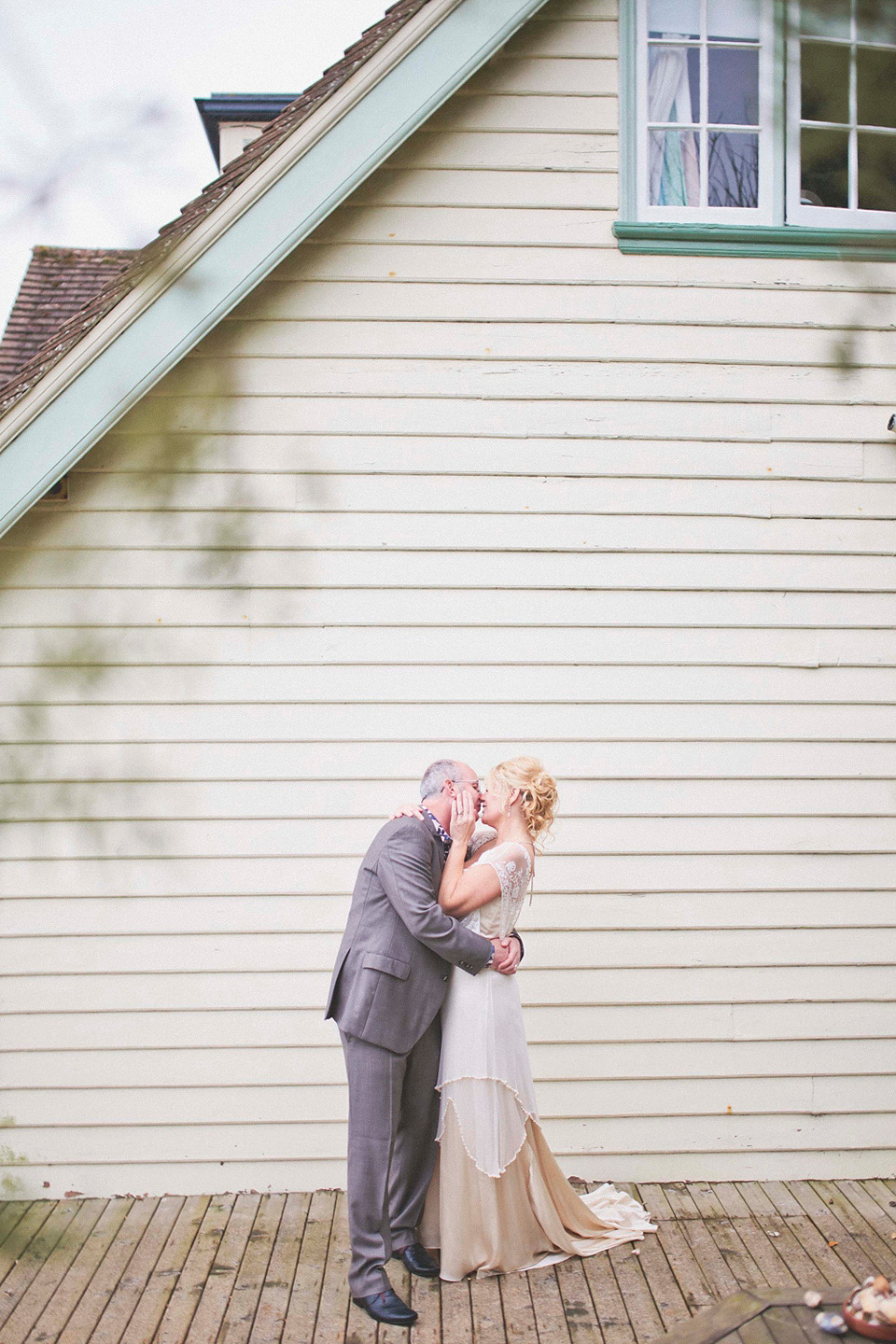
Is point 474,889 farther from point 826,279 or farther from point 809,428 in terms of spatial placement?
point 826,279

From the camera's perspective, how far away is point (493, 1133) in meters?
4.04

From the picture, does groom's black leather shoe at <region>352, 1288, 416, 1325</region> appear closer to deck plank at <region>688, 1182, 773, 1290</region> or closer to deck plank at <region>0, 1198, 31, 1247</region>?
deck plank at <region>688, 1182, 773, 1290</region>

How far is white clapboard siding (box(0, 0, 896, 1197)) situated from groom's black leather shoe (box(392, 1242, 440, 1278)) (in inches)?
28.8

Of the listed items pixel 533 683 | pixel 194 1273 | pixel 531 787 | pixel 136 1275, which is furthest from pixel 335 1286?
pixel 533 683

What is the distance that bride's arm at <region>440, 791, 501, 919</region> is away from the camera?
4027mm

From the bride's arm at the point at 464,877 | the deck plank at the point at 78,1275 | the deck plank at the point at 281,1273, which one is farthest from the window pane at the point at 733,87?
the deck plank at the point at 78,1275

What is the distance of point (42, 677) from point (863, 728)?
4.27 metres

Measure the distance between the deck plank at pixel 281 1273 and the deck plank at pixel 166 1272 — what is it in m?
0.36

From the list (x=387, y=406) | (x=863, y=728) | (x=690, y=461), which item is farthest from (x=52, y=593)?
(x=863, y=728)

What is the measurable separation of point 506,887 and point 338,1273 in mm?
1704

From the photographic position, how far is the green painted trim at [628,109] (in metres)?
4.91

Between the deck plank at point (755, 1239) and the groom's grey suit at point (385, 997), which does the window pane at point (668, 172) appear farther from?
the deck plank at point (755, 1239)

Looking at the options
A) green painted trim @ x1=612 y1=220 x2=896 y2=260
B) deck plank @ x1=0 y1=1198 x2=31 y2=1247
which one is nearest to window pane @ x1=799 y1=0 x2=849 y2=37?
deck plank @ x1=0 y1=1198 x2=31 y2=1247

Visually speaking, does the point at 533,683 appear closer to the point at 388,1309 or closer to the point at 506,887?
the point at 506,887
